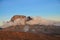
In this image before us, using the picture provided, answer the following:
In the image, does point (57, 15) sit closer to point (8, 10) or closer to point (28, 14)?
point (28, 14)

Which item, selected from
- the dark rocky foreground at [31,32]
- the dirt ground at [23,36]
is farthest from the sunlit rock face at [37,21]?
the dirt ground at [23,36]

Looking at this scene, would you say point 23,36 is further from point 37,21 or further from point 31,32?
point 37,21

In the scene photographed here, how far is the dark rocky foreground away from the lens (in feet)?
7.04

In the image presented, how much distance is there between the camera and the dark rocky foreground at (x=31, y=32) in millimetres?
2145

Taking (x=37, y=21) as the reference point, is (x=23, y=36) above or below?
below

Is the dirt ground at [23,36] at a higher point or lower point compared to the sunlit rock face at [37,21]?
lower

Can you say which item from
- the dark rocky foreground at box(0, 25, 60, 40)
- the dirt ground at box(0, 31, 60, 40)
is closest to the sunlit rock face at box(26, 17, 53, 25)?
the dark rocky foreground at box(0, 25, 60, 40)

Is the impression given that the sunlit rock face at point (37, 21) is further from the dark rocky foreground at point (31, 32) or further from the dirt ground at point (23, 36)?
the dirt ground at point (23, 36)

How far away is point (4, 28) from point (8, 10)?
0.30m

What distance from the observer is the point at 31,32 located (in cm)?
221

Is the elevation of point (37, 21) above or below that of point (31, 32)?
above

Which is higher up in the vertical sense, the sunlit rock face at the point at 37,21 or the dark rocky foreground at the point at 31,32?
the sunlit rock face at the point at 37,21

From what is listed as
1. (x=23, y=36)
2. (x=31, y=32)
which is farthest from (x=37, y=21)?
(x=23, y=36)

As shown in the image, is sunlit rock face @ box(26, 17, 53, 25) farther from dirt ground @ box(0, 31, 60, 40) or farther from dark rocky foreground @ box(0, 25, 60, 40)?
dirt ground @ box(0, 31, 60, 40)
